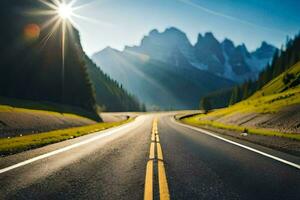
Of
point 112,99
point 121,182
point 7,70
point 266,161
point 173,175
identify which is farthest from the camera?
point 112,99

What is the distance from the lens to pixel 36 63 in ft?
167

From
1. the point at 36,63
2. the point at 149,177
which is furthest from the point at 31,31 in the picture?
the point at 149,177

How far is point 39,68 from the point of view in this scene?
51094 mm

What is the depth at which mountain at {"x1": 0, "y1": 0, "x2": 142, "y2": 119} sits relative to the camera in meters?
47.5

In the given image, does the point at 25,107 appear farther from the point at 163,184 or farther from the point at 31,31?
the point at 163,184

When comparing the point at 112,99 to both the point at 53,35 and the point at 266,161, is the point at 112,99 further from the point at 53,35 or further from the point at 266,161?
the point at 266,161

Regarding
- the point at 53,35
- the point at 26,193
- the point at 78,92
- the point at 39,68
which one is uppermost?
the point at 53,35

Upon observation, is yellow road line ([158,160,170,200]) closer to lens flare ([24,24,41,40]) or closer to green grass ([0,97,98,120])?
green grass ([0,97,98,120])

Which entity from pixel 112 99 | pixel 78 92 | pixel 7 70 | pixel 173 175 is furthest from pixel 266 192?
pixel 112 99

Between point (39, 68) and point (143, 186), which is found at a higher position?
point (39, 68)

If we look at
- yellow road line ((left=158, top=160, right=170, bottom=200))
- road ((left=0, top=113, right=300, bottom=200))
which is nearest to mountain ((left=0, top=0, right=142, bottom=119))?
road ((left=0, top=113, right=300, bottom=200))

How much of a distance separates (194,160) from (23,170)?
4.68m

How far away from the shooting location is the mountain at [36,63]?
1869 inches

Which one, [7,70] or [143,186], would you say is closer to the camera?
[143,186]
